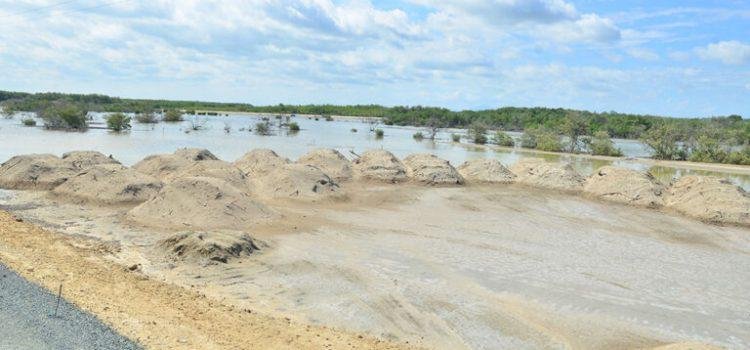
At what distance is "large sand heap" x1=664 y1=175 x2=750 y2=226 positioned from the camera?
19.2 m

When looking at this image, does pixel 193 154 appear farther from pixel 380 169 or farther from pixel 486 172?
pixel 486 172

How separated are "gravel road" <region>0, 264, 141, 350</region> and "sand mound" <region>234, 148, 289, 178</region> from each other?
47.0 ft

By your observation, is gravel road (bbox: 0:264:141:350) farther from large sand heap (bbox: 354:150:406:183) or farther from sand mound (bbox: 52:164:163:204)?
large sand heap (bbox: 354:150:406:183)

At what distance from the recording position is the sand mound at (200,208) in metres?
14.6

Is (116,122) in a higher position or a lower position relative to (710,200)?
lower

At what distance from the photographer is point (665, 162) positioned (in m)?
44.7

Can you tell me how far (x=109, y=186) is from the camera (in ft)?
57.2

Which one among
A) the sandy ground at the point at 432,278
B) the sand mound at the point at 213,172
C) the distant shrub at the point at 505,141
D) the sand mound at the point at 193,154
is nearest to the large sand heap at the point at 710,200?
the sandy ground at the point at 432,278

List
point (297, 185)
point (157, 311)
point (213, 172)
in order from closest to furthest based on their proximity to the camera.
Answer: point (157, 311), point (297, 185), point (213, 172)

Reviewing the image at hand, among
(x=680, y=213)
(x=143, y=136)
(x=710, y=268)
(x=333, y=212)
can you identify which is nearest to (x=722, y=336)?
(x=710, y=268)

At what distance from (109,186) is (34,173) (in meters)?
3.89

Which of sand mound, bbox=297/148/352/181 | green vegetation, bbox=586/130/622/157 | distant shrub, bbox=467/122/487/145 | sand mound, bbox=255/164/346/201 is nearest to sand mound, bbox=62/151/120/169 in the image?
sand mound, bbox=255/164/346/201

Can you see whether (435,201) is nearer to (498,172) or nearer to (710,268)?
(498,172)

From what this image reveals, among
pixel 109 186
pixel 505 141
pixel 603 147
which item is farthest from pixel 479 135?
pixel 109 186
